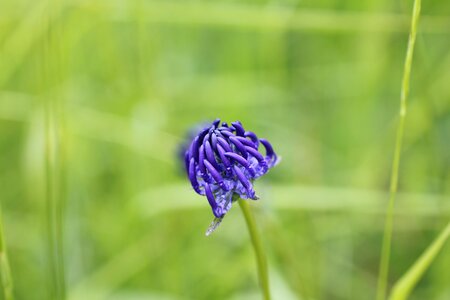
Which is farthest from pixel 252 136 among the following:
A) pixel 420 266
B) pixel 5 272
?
pixel 5 272

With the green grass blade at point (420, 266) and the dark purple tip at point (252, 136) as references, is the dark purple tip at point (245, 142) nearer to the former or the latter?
the dark purple tip at point (252, 136)

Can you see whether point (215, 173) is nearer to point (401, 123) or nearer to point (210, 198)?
point (210, 198)

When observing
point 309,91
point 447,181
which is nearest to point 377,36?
point 309,91

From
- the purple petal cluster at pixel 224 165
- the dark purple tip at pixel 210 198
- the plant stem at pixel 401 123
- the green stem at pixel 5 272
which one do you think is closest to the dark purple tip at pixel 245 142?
the purple petal cluster at pixel 224 165

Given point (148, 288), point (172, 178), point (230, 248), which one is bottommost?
point (148, 288)

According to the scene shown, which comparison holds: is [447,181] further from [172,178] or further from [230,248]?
[172,178]

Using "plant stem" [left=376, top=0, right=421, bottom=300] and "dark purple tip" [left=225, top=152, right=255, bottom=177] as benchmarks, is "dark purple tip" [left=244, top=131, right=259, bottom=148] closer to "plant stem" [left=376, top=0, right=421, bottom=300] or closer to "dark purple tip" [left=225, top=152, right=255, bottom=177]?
"dark purple tip" [left=225, top=152, right=255, bottom=177]

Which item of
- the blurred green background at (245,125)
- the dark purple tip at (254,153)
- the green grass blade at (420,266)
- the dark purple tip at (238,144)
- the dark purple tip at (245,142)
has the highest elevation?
the blurred green background at (245,125)
